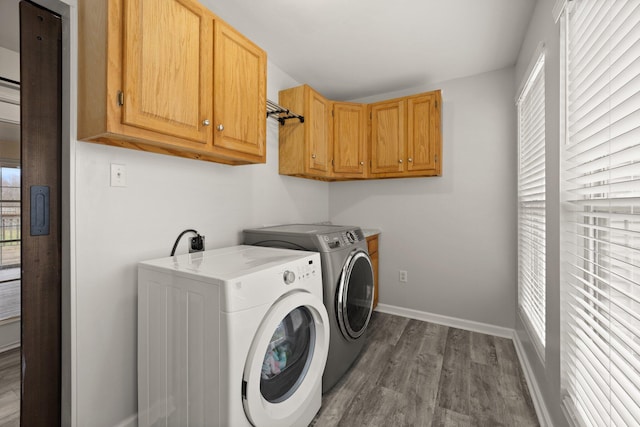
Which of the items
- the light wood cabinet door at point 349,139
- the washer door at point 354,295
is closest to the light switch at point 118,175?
the washer door at point 354,295

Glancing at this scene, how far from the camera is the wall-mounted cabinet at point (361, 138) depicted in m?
2.51

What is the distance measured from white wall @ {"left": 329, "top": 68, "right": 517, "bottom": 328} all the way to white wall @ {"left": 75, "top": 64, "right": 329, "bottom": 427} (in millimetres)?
1976

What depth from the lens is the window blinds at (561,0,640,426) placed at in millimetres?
766

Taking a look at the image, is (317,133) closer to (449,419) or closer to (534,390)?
(449,419)

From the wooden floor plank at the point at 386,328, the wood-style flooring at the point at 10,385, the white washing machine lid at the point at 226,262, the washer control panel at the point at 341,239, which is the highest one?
the washer control panel at the point at 341,239

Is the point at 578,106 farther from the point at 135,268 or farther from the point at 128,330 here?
the point at 128,330

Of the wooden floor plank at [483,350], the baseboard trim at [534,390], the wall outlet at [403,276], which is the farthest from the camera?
the wall outlet at [403,276]

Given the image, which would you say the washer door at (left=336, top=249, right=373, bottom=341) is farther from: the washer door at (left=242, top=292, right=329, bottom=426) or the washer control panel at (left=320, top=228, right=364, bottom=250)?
the washer door at (left=242, top=292, right=329, bottom=426)

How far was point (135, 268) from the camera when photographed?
1479 mm

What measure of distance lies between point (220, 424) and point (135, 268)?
89 centimetres

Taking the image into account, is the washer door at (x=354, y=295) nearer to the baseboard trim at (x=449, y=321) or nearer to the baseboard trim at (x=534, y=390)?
the baseboard trim at (x=449, y=321)

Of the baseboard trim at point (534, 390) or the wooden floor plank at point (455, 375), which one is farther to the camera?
the wooden floor plank at point (455, 375)

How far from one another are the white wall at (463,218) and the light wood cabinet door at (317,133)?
0.77 meters

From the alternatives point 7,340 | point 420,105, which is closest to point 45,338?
point 7,340
